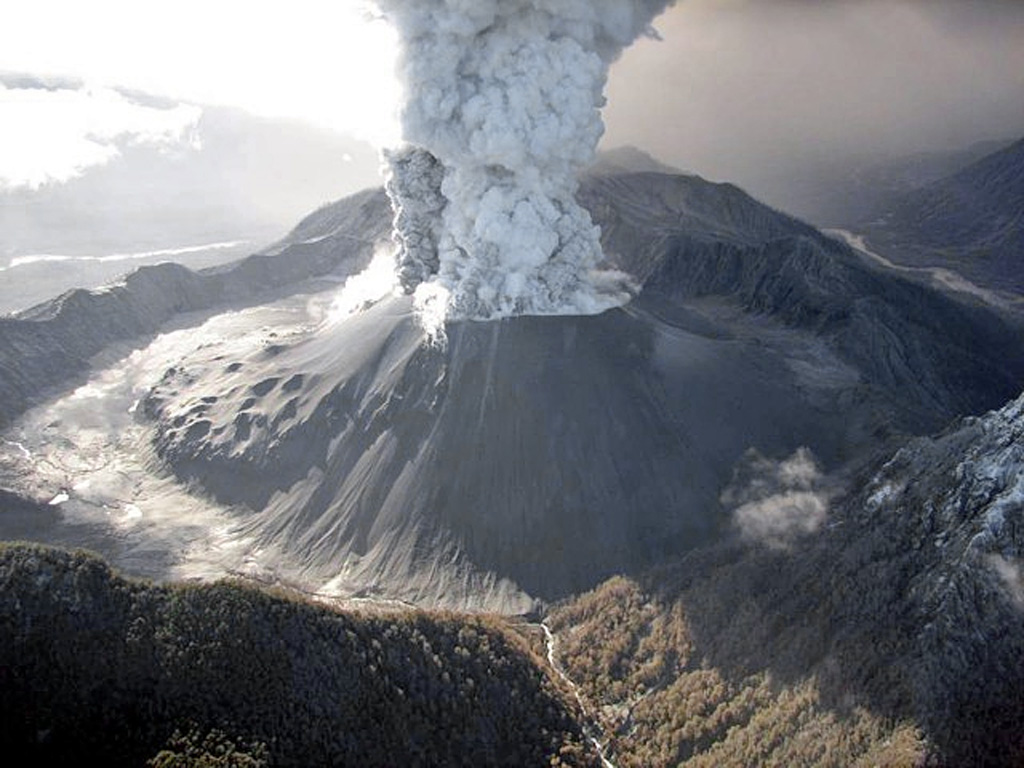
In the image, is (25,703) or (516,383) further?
→ (516,383)

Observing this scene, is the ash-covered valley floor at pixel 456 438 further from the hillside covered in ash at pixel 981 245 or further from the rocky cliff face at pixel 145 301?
the hillside covered in ash at pixel 981 245

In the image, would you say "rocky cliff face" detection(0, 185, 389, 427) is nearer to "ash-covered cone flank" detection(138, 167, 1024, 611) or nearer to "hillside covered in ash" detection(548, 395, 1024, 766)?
"ash-covered cone flank" detection(138, 167, 1024, 611)

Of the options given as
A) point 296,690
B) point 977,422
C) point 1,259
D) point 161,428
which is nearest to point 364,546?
point 296,690

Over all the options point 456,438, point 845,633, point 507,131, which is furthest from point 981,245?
point 845,633

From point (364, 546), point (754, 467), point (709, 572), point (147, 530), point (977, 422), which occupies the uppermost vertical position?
point (977, 422)

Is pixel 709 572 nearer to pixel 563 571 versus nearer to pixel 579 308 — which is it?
pixel 563 571

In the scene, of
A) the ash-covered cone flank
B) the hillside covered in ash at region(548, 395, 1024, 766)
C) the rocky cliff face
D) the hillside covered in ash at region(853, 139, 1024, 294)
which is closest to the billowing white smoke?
the ash-covered cone flank

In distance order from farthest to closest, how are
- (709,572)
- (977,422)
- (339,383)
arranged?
1. (339,383)
2. (709,572)
3. (977,422)
